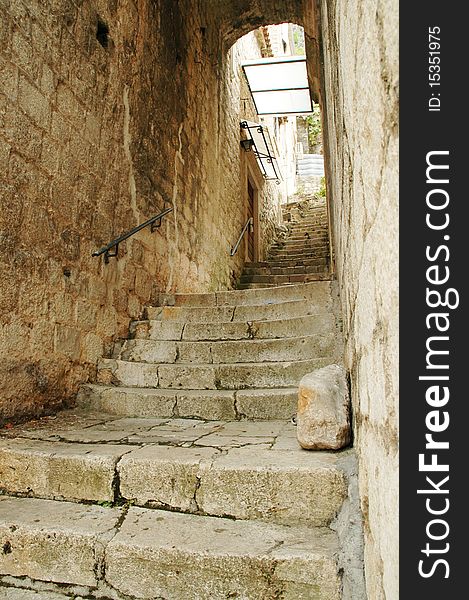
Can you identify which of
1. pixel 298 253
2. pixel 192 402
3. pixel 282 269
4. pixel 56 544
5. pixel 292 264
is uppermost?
pixel 298 253

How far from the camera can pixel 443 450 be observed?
1.85 ft

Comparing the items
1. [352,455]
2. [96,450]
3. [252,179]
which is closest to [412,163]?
[352,455]

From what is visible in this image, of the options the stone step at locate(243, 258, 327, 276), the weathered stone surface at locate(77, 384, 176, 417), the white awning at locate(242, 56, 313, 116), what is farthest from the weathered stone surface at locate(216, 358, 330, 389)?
the white awning at locate(242, 56, 313, 116)

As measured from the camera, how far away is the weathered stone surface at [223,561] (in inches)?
48.6

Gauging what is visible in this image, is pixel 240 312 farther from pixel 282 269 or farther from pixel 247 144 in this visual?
pixel 247 144

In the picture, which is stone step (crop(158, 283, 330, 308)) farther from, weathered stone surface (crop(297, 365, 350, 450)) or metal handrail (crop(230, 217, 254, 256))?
metal handrail (crop(230, 217, 254, 256))

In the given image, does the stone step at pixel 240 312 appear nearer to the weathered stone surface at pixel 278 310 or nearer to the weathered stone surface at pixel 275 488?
the weathered stone surface at pixel 278 310

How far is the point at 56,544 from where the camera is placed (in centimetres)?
146

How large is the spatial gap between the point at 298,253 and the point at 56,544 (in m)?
7.74

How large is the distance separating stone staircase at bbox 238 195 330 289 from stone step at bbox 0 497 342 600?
4.09 metres

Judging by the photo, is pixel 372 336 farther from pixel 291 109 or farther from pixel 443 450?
pixel 291 109

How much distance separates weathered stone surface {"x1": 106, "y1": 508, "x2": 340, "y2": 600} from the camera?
1233mm

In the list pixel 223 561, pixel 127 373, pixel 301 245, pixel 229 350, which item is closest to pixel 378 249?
pixel 223 561

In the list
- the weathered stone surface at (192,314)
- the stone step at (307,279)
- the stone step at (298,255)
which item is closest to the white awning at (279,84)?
the stone step at (298,255)
